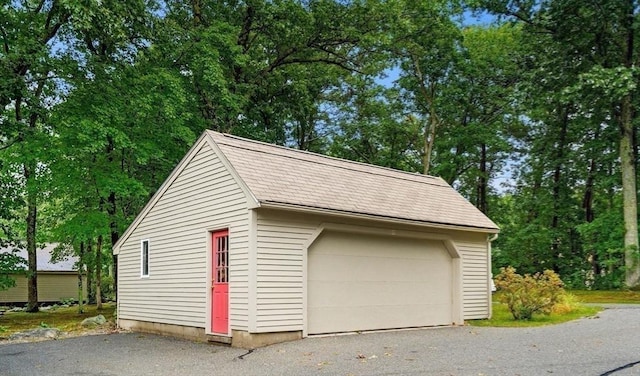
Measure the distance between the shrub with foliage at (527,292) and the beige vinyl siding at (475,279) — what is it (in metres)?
0.57

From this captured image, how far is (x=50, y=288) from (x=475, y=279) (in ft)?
92.7

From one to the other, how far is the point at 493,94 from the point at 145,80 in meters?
18.1

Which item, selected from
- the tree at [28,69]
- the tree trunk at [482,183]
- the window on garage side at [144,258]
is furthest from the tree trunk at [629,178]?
the tree at [28,69]

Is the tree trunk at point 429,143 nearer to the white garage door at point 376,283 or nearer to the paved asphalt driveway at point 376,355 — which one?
the white garage door at point 376,283

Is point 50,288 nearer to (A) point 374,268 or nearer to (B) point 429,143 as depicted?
(B) point 429,143

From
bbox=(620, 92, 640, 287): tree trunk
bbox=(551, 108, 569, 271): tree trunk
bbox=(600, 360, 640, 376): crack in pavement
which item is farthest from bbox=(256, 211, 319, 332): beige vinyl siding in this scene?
bbox=(551, 108, 569, 271): tree trunk

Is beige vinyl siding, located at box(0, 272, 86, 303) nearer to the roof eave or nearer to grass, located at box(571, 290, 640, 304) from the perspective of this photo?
the roof eave

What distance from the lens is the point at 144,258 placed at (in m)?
14.1

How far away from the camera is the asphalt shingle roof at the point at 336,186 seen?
11031 millimetres

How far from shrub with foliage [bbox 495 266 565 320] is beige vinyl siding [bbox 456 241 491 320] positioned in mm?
565

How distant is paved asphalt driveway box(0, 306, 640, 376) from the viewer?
25.7 feet

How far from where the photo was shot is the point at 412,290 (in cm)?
1324

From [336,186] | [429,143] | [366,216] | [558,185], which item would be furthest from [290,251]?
[558,185]

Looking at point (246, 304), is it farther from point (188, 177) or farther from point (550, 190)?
point (550, 190)
